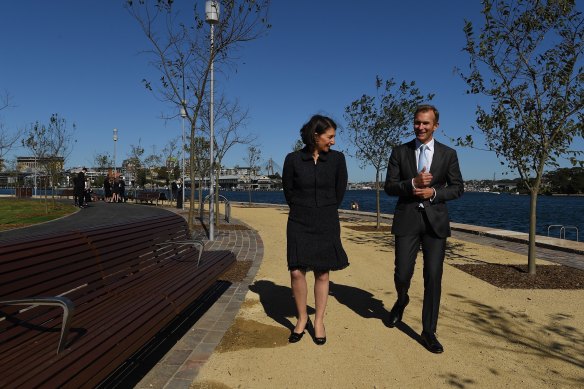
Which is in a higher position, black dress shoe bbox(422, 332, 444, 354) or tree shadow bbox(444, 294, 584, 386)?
black dress shoe bbox(422, 332, 444, 354)

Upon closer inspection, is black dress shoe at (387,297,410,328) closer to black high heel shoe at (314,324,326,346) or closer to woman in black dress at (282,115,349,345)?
black high heel shoe at (314,324,326,346)

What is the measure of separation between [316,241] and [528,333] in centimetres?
238

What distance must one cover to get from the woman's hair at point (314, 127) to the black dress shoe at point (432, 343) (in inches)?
77.8

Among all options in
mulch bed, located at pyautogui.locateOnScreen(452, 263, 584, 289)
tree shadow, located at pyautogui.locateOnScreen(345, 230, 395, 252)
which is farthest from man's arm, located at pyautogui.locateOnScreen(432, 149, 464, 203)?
tree shadow, located at pyautogui.locateOnScreen(345, 230, 395, 252)

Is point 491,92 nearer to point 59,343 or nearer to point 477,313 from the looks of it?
point 477,313

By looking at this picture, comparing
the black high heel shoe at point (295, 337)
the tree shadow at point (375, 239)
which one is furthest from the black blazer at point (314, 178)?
the tree shadow at point (375, 239)

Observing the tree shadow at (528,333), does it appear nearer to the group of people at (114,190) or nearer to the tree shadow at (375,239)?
the tree shadow at (375,239)

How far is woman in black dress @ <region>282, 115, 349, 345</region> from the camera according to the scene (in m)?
3.56

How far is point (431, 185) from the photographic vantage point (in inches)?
146

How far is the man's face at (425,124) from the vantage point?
12.2 feet

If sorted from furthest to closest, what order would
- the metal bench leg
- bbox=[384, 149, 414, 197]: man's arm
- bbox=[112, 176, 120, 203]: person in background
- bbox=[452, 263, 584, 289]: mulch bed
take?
bbox=[112, 176, 120, 203]: person in background < bbox=[452, 263, 584, 289]: mulch bed < bbox=[384, 149, 414, 197]: man's arm < the metal bench leg

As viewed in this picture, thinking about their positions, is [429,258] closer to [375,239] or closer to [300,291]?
[300,291]

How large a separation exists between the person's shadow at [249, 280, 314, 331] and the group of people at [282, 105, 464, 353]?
674 millimetres

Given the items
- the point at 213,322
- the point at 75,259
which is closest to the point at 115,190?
the point at 213,322
